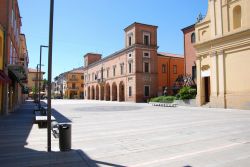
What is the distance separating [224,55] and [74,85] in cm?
7561

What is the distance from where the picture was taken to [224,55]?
28.2 m

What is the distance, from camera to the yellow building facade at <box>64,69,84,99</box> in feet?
318

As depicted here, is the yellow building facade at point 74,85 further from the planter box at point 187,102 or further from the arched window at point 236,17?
the arched window at point 236,17

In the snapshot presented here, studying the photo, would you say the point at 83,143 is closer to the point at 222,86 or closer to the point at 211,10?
the point at 222,86

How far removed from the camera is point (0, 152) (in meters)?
7.05

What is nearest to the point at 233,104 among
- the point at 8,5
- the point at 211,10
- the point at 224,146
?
the point at 211,10

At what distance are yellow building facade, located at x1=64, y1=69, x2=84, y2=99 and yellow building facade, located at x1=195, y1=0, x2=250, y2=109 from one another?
6963 centimetres

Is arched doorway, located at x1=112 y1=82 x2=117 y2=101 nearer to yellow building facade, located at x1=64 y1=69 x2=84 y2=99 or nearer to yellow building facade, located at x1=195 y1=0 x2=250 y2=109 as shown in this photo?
yellow building facade, located at x1=195 y1=0 x2=250 y2=109

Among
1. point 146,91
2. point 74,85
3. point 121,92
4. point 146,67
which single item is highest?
point 146,67

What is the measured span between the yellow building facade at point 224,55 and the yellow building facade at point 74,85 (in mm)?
69629

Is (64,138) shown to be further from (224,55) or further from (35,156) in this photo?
(224,55)

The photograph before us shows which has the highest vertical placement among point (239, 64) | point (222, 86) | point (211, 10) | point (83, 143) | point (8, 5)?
point (211, 10)

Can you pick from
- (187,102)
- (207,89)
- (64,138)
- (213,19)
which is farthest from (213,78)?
(64,138)

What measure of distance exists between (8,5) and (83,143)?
48.6 feet
